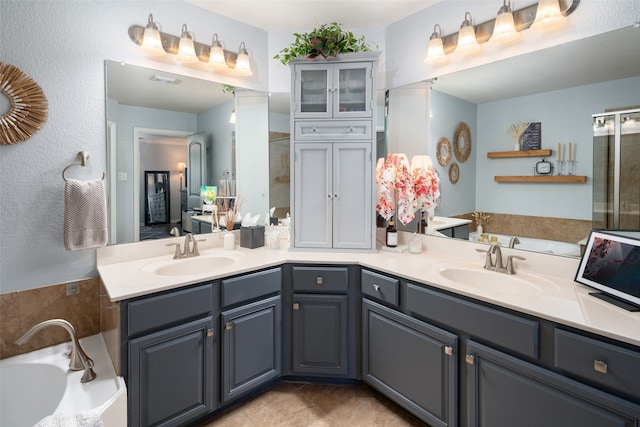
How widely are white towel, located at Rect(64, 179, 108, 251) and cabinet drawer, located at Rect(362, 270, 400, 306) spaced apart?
1568 millimetres

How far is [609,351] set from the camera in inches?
46.0

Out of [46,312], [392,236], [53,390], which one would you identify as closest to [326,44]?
[392,236]

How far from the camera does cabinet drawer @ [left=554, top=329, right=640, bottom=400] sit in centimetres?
113

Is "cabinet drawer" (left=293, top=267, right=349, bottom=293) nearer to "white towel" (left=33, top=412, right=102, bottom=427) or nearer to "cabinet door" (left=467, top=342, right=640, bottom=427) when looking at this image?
"cabinet door" (left=467, top=342, right=640, bottom=427)

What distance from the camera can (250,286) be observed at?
201 cm

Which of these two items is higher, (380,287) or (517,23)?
(517,23)

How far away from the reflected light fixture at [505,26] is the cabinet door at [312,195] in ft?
3.97

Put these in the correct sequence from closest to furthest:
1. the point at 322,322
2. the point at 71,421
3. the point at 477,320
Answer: the point at 71,421 < the point at 477,320 < the point at 322,322

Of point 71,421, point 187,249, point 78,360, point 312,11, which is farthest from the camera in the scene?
point 312,11

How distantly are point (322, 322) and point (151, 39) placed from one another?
2103mm

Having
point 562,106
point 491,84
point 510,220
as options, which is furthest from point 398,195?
point 562,106

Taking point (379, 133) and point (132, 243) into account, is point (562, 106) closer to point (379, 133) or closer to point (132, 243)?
point (379, 133)

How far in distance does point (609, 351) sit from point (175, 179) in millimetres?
2463

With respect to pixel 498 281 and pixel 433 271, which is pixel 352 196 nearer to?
pixel 433 271
